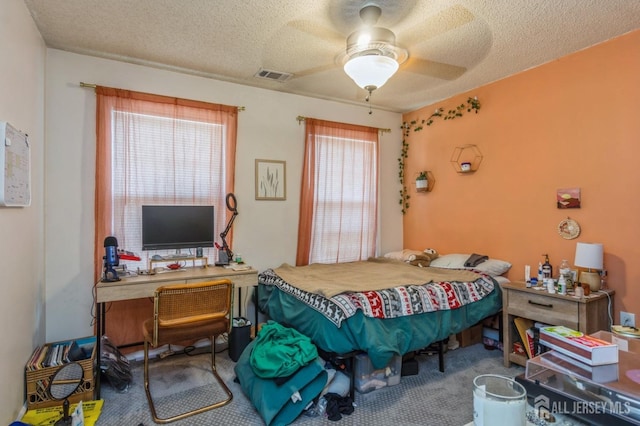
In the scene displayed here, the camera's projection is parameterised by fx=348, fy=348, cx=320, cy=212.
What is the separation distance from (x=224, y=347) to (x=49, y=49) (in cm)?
288

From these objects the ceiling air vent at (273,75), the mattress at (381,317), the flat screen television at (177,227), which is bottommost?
the mattress at (381,317)

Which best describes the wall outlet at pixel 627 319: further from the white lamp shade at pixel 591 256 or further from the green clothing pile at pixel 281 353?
the green clothing pile at pixel 281 353

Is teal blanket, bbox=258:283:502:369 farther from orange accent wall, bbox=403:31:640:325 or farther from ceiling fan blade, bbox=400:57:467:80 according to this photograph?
ceiling fan blade, bbox=400:57:467:80

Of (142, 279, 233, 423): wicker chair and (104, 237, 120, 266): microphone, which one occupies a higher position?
(104, 237, 120, 266): microphone

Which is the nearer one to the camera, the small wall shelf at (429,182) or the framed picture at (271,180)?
the framed picture at (271,180)

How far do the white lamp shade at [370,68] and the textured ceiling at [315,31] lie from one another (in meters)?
0.32

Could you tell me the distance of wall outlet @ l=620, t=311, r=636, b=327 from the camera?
251 cm

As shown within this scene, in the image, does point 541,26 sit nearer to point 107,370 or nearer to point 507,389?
point 507,389

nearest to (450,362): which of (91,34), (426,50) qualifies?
(426,50)

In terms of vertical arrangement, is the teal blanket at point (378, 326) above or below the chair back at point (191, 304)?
below

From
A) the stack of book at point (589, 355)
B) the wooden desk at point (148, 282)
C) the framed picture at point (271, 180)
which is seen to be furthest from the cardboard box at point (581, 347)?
the framed picture at point (271, 180)

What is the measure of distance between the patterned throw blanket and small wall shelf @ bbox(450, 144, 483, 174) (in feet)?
3.76

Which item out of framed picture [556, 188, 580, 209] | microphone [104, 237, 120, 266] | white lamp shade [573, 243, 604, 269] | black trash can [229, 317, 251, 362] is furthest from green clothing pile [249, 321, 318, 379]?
framed picture [556, 188, 580, 209]

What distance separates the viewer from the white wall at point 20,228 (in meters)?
1.84
